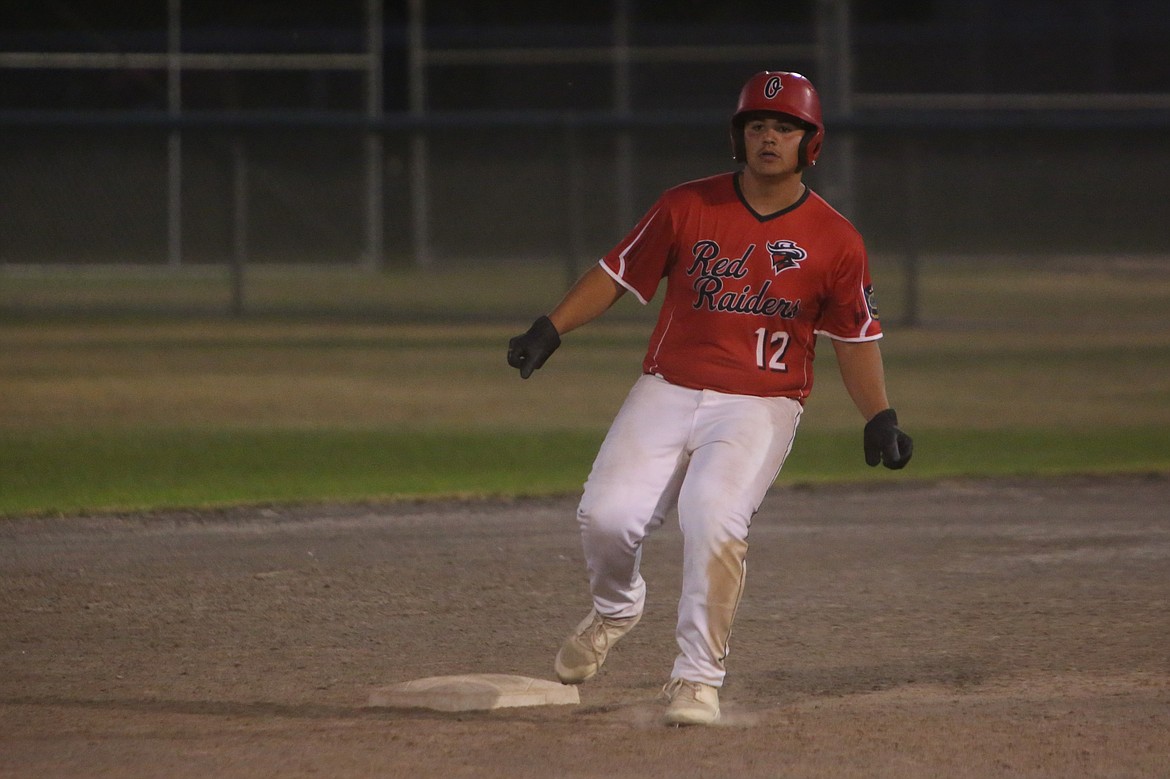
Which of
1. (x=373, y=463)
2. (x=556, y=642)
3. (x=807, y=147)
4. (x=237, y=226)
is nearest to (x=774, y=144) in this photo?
(x=807, y=147)

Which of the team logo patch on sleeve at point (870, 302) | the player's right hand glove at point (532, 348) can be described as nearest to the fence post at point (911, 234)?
the team logo patch on sleeve at point (870, 302)

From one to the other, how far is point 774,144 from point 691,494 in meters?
0.97

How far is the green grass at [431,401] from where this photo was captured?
971cm

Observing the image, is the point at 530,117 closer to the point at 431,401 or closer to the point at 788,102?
the point at 431,401

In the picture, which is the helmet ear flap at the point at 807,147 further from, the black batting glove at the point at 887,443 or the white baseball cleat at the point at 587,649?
the white baseball cleat at the point at 587,649

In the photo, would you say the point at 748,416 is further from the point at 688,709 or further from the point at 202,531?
the point at 202,531

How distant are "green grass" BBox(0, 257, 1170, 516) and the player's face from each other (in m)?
4.49

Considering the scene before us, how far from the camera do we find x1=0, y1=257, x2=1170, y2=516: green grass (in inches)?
382

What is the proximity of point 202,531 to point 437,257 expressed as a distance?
22546 millimetres

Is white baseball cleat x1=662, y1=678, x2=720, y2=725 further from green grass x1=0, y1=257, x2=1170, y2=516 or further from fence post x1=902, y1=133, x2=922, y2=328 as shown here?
fence post x1=902, y1=133, x2=922, y2=328

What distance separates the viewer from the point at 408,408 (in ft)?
41.6

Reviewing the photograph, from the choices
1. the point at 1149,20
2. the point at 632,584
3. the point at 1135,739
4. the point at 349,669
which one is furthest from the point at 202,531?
the point at 1149,20

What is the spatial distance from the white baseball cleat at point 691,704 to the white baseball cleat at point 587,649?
32 cm

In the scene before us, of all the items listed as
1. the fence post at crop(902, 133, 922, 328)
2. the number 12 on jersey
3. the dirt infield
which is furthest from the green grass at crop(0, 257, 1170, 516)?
the number 12 on jersey
